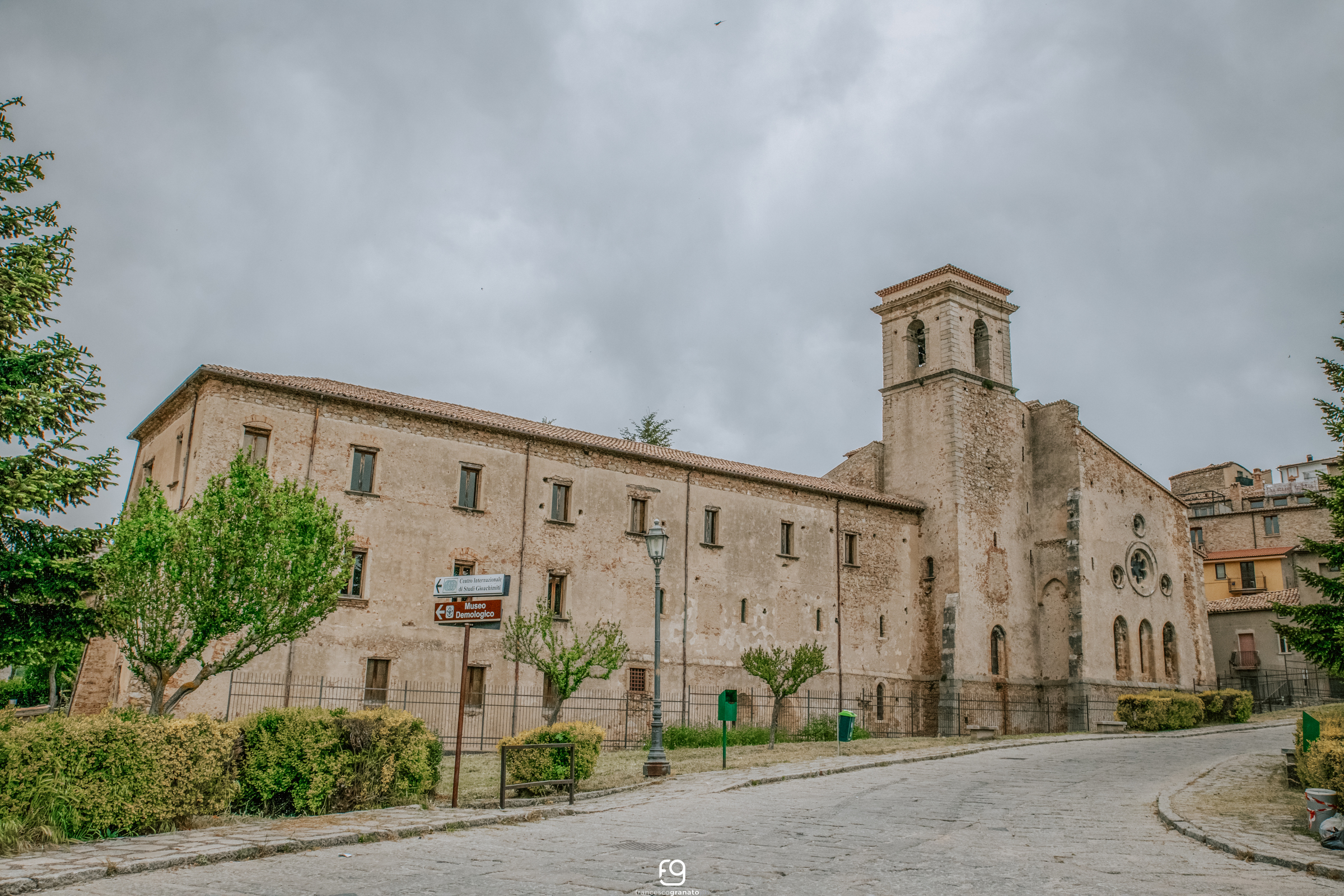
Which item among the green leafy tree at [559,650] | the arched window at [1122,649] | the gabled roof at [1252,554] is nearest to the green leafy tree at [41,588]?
the green leafy tree at [559,650]

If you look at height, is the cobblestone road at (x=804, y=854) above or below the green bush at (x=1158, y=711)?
below

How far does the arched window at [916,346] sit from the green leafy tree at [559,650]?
59.9ft

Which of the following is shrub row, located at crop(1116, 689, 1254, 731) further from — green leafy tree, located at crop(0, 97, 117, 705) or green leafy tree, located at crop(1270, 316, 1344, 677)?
green leafy tree, located at crop(0, 97, 117, 705)

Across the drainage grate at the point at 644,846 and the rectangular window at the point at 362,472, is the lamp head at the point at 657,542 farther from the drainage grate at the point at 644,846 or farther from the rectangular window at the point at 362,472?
the rectangular window at the point at 362,472

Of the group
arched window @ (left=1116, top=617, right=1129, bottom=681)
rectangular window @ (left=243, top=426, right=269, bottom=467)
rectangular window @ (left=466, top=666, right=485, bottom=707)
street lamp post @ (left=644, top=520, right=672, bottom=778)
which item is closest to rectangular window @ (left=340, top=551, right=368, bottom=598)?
rectangular window @ (left=243, top=426, right=269, bottom=467)

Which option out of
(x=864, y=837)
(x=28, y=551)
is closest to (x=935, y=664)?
(x=864, y=837)

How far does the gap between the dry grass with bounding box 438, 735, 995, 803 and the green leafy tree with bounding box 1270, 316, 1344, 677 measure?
8.94 metres

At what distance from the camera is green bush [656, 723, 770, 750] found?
87.0 feet

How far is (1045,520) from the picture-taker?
123ft

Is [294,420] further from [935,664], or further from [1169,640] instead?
[1169,640]

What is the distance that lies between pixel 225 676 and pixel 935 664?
77.7 feet

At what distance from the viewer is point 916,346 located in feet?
131

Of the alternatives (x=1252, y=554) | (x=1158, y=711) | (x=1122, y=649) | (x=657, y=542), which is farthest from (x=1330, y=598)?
(x=1252, y=554)

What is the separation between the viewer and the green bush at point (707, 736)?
26516mm
